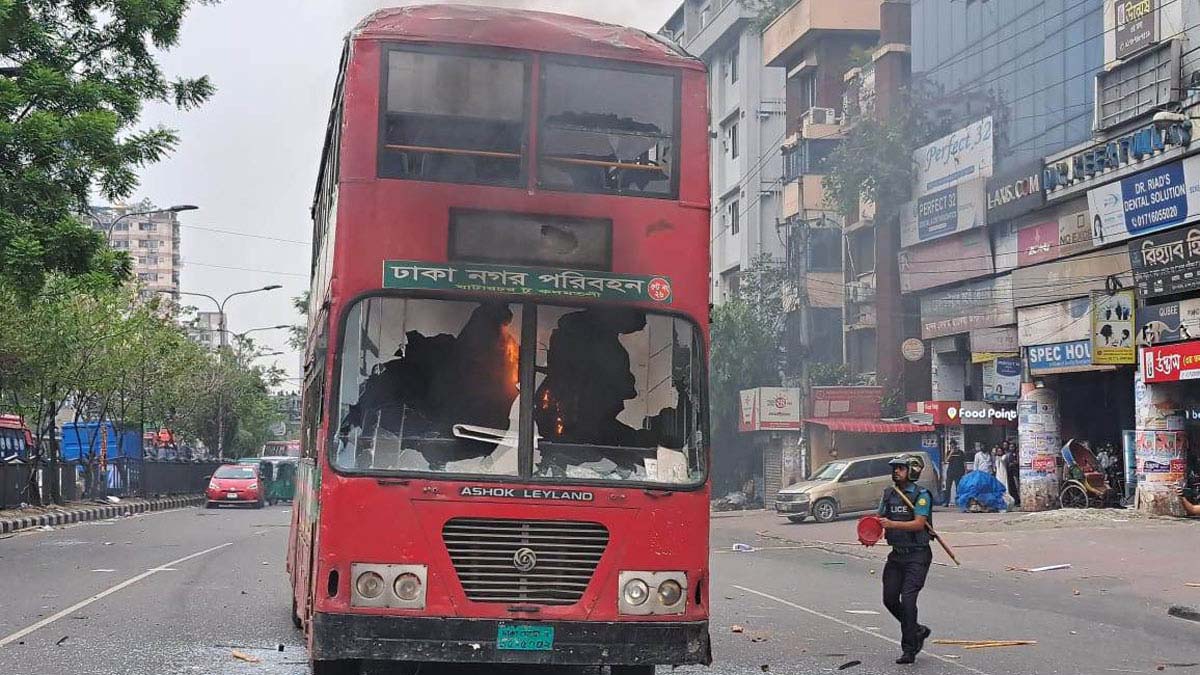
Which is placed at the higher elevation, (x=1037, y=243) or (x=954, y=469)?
(x=1037, y=243)

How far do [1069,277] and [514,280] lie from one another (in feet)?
89.7

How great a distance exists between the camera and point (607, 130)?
802 cm

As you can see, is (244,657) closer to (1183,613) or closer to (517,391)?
(517,391)

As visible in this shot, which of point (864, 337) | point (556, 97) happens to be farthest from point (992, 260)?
point (556, 97)

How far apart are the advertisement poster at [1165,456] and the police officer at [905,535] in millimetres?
19267

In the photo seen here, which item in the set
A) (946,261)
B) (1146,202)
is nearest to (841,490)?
(946,261)

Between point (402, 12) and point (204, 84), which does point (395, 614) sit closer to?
point (402, 12)

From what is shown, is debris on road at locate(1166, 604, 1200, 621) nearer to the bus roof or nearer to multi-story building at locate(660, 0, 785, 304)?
the bus roof

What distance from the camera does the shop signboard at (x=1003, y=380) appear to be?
3509 cm

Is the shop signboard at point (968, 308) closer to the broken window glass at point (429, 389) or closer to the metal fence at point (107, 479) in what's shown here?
the metal fence at point (107, 479)

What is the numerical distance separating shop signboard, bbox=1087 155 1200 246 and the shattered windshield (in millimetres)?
22419

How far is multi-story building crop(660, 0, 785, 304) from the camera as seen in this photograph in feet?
187

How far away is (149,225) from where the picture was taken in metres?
170

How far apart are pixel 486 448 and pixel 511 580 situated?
2.35ft
